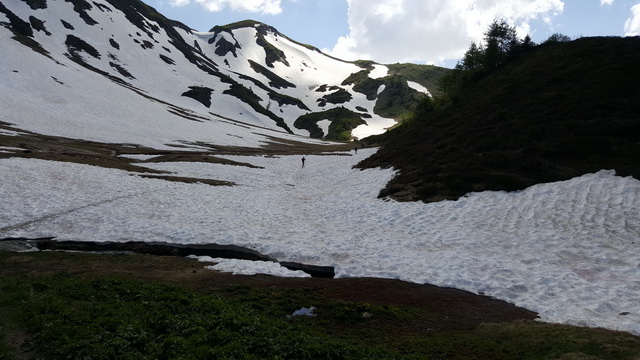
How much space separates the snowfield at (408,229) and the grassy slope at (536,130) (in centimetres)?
263

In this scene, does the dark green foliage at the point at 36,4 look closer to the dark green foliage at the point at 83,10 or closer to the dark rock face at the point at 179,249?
the dark green foliage at the point at 83,10

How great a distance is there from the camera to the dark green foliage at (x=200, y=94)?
140 m

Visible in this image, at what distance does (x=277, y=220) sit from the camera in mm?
27922

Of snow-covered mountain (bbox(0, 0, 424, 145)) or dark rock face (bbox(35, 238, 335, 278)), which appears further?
snow-covered mountain (bbox(0, 0, 424, 145))

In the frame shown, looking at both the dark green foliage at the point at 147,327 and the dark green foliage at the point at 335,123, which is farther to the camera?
the dark green foliage at the point at 335,123

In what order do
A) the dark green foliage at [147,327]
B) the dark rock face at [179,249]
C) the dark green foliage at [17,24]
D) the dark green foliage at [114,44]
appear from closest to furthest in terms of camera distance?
the dark green foliage at [147,327]
the dark rock face at [179,249]
the dark green foliage at [17,24]
the dark green foliage at [114,44]

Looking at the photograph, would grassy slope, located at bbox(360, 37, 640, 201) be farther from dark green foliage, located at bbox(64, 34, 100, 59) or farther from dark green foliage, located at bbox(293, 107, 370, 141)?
dark green foliage, located at bbox(64, 34, 100, 59)

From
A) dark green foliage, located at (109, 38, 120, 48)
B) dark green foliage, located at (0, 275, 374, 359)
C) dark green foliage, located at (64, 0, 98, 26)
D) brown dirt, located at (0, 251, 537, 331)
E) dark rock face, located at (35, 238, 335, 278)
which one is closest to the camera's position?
dark green foliage, located at (0, 275, 374, 359)

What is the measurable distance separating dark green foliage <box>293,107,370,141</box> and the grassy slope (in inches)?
4200

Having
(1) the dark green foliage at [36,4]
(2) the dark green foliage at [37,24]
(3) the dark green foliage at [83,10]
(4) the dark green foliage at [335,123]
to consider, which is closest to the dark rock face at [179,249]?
(4) the dark green foliage at [335,123]

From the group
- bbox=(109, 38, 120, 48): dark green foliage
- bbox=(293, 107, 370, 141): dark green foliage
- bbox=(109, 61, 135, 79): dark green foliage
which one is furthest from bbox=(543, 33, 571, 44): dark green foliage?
bbox=(109, 38, 120, 48): dark green foliage

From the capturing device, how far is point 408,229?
25391 mm

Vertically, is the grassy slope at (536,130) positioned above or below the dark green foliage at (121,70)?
below

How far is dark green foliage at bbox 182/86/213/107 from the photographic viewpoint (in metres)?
140
